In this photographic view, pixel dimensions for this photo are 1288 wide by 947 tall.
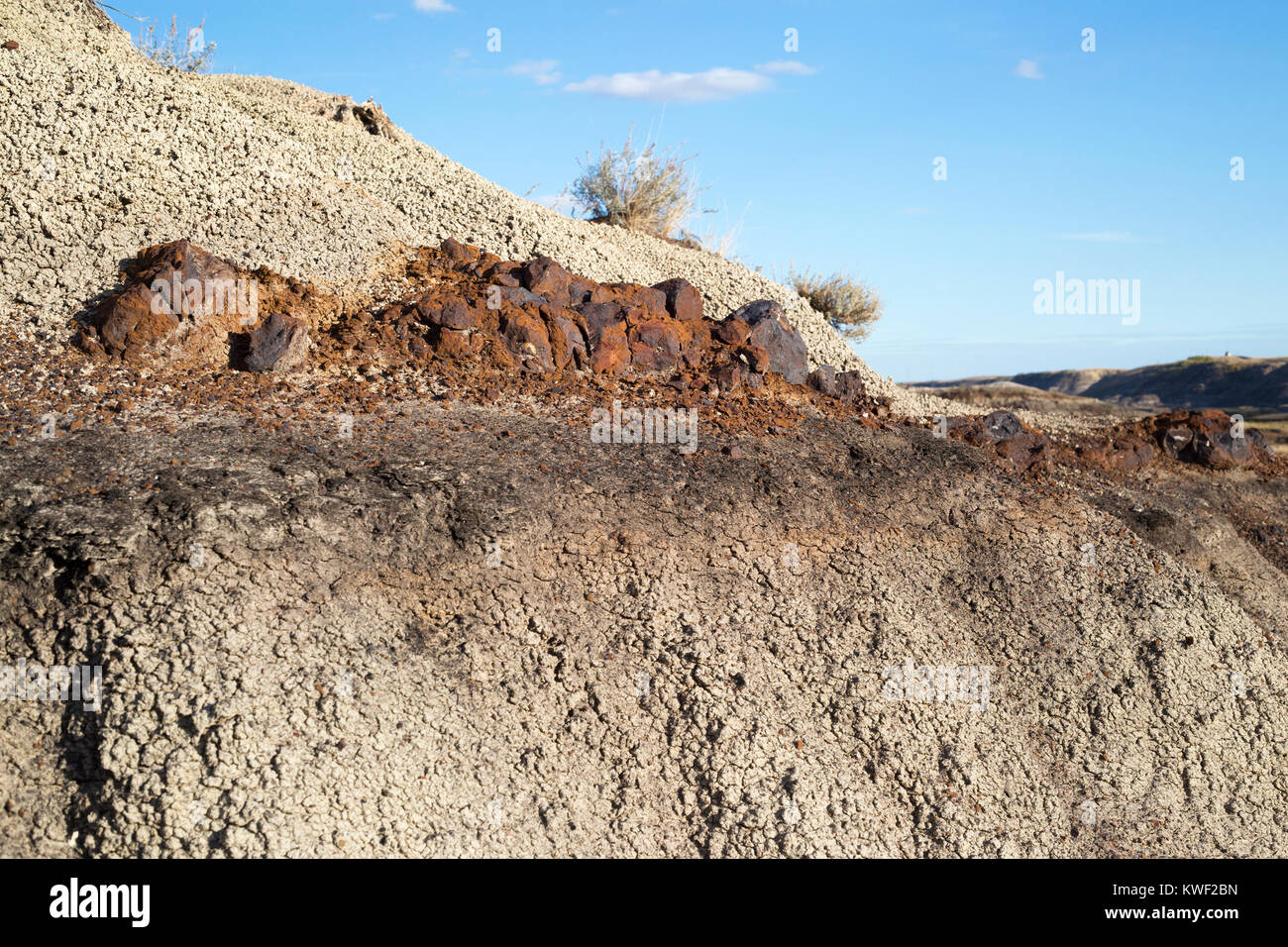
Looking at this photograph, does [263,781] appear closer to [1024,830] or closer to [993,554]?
[1024,830]

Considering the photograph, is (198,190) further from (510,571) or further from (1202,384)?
(1202,384)

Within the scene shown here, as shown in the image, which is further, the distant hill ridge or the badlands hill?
the distant hill ridge

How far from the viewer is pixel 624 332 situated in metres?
6.97

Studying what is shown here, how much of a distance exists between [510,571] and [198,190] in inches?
175

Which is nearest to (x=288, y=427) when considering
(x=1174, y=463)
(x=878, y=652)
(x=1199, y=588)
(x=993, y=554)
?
(x=878, y=652)

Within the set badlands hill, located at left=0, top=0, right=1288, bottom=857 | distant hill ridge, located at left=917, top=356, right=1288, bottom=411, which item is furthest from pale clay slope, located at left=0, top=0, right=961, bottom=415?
distant hill ridge, located at left=917, top=356, right=1288, bottom=411

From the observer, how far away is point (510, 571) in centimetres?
476

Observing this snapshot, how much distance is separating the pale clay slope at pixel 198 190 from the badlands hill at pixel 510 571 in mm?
38

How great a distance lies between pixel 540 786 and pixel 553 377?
3.12 metres

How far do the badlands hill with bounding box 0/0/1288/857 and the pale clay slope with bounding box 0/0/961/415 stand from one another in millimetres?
38

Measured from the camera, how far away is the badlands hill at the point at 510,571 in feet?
13.2

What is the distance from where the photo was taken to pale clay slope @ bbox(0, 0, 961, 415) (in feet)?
20.9

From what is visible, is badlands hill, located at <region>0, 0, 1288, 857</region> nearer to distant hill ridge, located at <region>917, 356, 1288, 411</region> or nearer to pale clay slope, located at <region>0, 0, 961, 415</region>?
pale clay slope, located at <region>0, 0, 961, 415</region>

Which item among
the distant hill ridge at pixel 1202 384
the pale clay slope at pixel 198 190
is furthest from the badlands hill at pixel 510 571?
the distant hill ridge at pixel 1202 384
